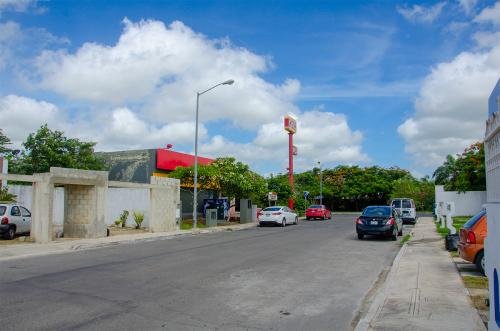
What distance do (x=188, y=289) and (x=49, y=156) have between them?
114 ft

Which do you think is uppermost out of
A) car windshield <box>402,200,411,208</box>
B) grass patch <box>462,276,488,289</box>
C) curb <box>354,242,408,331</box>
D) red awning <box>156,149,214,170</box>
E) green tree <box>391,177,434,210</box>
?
red awning <box>156,149,214,170</box>

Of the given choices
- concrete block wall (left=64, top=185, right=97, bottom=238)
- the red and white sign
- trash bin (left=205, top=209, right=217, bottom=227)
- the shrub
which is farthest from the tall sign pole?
concrete block wall (left=64, top=185, right=97, bottom=238)

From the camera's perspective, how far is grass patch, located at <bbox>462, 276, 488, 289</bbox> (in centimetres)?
1028

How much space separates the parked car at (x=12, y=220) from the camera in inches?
818

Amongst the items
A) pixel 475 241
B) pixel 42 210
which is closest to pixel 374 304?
pixel 475 241

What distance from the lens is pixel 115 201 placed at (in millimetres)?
31125

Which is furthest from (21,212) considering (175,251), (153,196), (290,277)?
(290,277)

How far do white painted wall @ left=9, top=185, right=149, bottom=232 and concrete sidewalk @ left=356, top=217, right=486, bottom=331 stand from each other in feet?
63.8

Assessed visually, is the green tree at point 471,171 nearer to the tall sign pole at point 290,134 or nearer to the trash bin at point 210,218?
the tall sign pole at point 290,134

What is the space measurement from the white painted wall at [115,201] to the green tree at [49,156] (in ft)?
→ 31.5

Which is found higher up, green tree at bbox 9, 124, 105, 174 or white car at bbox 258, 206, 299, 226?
green tree at bbox 9, 124, 105, 174

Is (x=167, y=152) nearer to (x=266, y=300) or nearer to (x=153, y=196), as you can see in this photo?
(x=153, y=196)

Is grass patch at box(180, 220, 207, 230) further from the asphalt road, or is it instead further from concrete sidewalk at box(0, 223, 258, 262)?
the asphalt road

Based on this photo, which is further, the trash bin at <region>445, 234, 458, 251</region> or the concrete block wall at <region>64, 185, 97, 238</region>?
the concrete block wall at <region>64, 185, 97, 238</region>
